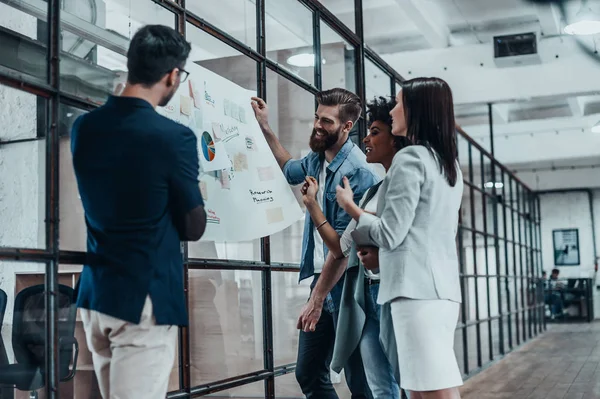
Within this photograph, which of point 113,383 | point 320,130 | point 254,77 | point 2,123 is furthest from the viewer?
point 254,77

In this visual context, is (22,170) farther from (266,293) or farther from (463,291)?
(463,291)

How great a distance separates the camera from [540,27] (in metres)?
7.26

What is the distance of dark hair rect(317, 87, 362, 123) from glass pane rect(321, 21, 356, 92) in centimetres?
102

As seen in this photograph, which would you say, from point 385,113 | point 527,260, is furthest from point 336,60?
point 527,260

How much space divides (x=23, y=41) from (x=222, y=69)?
0.89m

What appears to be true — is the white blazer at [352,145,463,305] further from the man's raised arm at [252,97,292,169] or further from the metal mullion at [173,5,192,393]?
the man's raised arm at [252,97,292,169]

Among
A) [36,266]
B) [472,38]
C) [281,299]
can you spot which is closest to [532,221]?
[472,38]

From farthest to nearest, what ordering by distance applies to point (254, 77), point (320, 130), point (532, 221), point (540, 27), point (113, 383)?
point (532, 221)
point (540, 27)
point (254, 77)
point (320, 130)
point (113, 383)

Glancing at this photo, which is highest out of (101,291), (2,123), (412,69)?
(412,69)

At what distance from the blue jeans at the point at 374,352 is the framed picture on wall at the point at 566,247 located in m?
15.9

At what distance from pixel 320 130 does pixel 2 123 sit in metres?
1.11

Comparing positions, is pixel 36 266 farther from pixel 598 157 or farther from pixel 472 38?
pixel 598 157

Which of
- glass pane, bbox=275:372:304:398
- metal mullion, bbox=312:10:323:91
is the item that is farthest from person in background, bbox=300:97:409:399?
metal mullion, bbox=312:10:323:91

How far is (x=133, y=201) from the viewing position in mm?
1391
